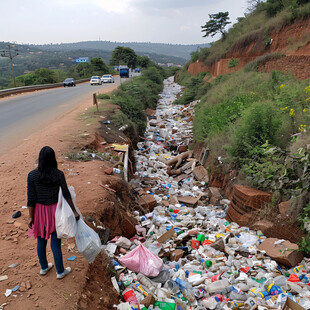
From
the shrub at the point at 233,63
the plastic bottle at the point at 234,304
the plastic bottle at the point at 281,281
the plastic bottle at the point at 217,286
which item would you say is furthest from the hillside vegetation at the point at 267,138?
the shrub at the point at 233,63

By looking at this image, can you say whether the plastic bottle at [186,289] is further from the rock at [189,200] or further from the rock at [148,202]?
the rock at [189,200]

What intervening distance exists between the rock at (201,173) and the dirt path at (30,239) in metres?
3.54

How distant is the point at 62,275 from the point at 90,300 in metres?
0.41

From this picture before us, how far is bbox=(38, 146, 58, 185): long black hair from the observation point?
8.57 ft

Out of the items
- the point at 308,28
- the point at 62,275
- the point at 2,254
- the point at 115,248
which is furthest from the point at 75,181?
the point at 308,28

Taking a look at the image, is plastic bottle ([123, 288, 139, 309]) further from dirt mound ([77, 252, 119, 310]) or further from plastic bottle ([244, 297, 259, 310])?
plastic bottle ([244, 297, 259, 310])

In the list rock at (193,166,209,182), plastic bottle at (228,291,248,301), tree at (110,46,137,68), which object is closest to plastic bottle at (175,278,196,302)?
plastic bottle at (228,291,248,301)

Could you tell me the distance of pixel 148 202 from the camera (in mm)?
6477

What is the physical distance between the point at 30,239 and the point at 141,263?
5.13ft

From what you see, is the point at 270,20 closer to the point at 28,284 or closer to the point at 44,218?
the point at 44,218

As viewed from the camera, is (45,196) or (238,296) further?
(238,296)

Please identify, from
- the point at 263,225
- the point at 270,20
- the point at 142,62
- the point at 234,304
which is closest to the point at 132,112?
the point at 263,225

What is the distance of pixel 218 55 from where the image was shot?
86.7 feet

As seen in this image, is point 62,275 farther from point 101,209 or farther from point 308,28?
point 308,28
